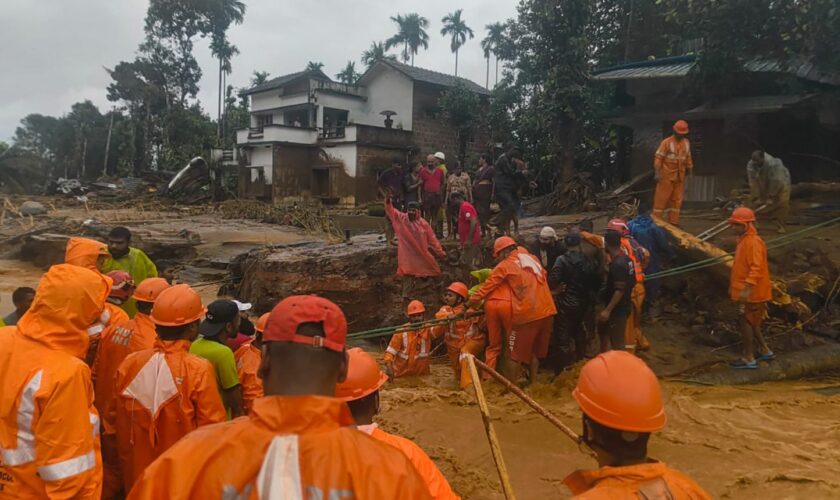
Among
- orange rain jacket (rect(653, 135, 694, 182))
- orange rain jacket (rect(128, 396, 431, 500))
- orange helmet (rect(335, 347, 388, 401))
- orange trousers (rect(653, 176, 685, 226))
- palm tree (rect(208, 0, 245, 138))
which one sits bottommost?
orange helmet (rect(335, 347, 388, 401))

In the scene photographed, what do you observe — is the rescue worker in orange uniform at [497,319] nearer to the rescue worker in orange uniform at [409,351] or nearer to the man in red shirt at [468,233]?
the rescue worker in orange uniform at [409,351]

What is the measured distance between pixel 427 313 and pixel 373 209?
1413 centimetres

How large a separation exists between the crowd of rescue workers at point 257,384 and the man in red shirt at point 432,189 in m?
3.86

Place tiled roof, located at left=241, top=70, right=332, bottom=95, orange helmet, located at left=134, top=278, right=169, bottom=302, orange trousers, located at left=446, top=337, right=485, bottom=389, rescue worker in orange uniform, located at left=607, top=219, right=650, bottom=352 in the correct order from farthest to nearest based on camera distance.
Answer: tiled roof, located at left=241, top=70, right=332, bottom=95
orange trousers, located at left=446, top=337, right=485, bottom=389
rescue worker in orange uniform, located at left=607, top=219, right=650, bottom=352
orange helmet, located at left=134, top=278, right=169, bottom=302

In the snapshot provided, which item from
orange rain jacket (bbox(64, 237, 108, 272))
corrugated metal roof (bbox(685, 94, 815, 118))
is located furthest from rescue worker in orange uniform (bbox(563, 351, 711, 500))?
corrugated metal roof (bbox(685, 94, 815, 118))

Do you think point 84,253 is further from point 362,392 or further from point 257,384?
point 362,392

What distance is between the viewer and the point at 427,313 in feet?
29.2

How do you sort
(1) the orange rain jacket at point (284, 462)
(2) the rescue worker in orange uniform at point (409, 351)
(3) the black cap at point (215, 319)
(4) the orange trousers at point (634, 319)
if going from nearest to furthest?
1. (1) the orange rain jacket at point (284, 462)
2. (3) the black cap at point (215, 319)
3. (4) the orange trousers at point (634, 319)
4. (2) the rescue worker in orange uniform at point (409, 351)

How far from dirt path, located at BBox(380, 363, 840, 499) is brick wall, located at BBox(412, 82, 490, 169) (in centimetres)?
2392

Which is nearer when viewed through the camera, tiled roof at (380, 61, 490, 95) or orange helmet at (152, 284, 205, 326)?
orange helmet at (152, 284, 205, 326)

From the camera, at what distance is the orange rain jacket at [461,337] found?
661 centimetres

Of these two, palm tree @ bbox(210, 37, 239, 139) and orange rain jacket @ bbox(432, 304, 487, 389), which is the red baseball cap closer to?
orange rain jacket @ bbox(432, 304, 487, 389)

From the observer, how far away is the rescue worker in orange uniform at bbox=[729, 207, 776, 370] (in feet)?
20.7

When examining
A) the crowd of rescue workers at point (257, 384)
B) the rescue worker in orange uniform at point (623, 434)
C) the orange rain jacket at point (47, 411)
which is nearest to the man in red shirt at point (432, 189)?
the crowd of rescue workers at point (257, 384)
